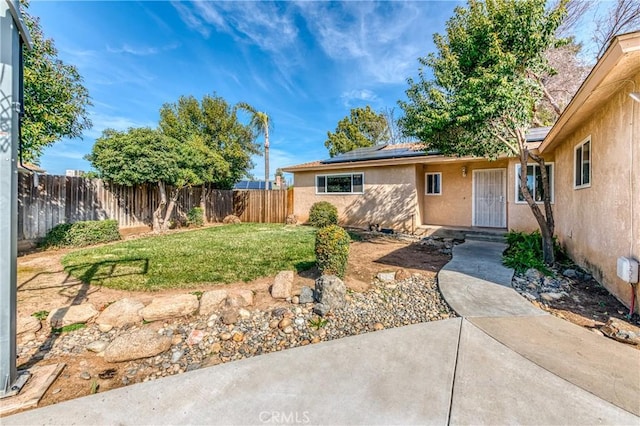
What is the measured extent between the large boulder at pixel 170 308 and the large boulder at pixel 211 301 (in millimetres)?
124

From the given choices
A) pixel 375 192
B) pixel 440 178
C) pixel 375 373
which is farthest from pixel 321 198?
pixel 375 373

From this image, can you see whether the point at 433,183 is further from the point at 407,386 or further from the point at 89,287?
the point at 89,287

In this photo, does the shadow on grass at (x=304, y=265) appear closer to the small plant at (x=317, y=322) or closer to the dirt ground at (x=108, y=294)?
the dirt ground at (x=108, y=294)

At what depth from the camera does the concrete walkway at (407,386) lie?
1960mm

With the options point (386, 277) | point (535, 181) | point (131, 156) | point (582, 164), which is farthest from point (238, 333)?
point (535, 181)

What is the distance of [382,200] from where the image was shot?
12.3m

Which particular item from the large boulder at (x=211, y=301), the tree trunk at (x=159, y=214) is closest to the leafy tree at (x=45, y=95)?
the tree trunk at (x=159, y=214)

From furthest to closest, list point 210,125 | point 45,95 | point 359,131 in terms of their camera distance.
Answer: point 359,131 → point 210,125 → point 45,95

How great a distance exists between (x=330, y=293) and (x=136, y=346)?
95.7 inches

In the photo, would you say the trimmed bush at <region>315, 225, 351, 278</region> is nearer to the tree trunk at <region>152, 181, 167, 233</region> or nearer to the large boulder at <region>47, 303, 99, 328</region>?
the large boulder at <region>47, 303, 99, 328</region>

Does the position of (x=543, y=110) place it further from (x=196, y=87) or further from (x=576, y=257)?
(x=196, y=87)

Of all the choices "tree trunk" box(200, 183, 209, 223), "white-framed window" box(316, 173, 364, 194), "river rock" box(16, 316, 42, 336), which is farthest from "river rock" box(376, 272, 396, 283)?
"tree trunk" box(200, 183, 209, 223)

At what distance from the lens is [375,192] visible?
1256cm

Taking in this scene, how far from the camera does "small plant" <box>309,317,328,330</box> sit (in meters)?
3.56
